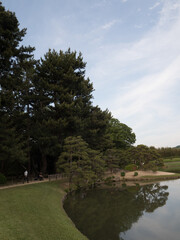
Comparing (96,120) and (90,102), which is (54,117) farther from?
(90,102)

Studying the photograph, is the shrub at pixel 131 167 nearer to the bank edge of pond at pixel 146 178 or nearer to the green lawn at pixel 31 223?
the bank edge of pond at pixel 146 178

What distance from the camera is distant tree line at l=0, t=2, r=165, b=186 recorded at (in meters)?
18.7

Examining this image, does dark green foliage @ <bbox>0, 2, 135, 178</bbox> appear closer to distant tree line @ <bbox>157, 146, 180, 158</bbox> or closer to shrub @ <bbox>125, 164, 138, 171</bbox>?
shrub @ <bbox>125, 164, 138, 171</bbox>

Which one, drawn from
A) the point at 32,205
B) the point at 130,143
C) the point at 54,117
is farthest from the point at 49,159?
the point at 130,143

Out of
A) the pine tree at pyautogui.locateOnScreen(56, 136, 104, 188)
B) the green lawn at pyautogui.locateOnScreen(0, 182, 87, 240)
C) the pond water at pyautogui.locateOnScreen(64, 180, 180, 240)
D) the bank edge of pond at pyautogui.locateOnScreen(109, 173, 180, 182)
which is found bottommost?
the pond water at pyautogui.locateOnScreen(64, 180, 180, 240)

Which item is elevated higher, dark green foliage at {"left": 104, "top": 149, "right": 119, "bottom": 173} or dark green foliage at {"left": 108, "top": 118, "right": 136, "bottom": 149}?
dark green foliage at {"left": 108, "top": 118, "right": 136, "bottom": 149}

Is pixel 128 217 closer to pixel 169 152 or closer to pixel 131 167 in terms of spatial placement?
pixel 131 167

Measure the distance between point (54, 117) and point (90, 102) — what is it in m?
9.72

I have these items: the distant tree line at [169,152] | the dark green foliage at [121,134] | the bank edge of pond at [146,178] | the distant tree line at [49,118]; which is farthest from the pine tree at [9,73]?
the distant tree line at [169,152]

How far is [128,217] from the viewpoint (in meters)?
11.4

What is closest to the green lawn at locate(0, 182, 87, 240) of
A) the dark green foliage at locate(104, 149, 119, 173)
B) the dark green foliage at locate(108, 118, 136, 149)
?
the dark green foliage at locate(104, 149, 119, 173)

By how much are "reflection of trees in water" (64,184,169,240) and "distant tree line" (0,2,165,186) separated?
4.18 metres

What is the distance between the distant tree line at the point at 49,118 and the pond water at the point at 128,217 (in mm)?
4839

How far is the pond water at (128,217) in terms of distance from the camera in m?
9.12
